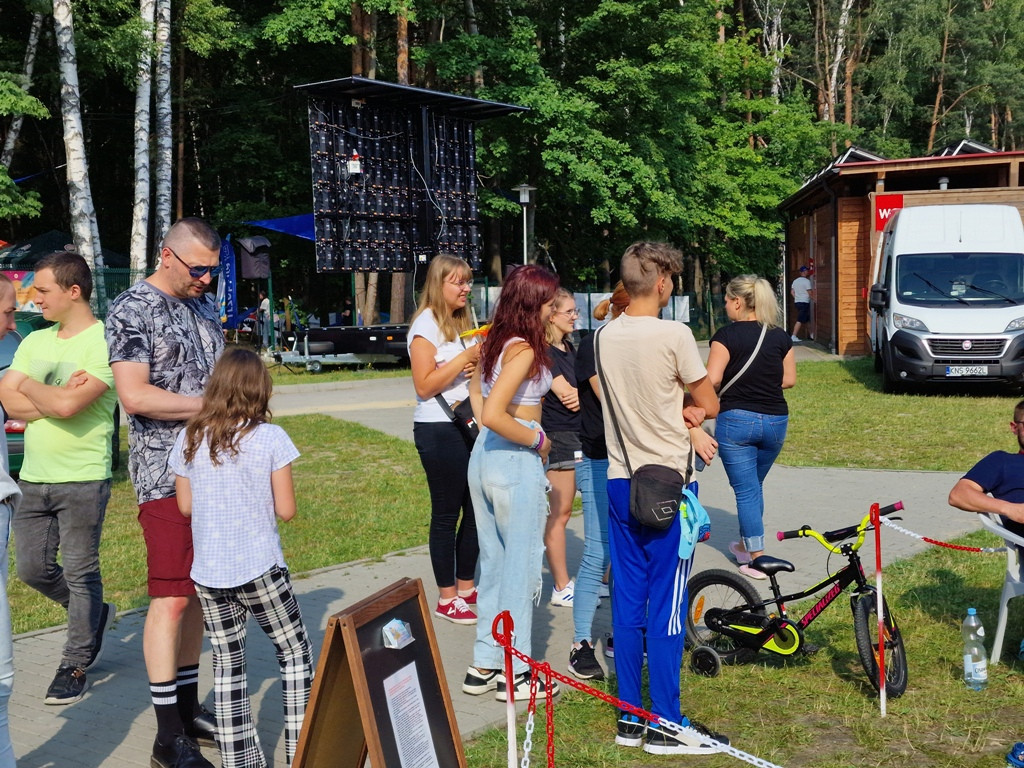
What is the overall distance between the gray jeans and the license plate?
44.7ft

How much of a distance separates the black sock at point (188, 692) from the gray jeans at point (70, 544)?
959 mm

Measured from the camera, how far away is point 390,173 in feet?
77.2

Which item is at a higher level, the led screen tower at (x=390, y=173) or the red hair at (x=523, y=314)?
the led screen tower at (x=390, y=173)

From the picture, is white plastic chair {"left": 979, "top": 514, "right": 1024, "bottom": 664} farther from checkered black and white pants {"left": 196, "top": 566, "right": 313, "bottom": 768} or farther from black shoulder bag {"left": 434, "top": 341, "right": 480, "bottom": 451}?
checkered black and white pants {"left": 196, "top": 566, "right": 313, "bottom": 768}

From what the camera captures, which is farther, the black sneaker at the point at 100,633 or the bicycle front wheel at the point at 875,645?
the black sneaker at the point at 100,633

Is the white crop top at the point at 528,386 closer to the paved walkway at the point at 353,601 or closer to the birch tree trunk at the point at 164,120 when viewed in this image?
the paved walkway at the point at 353,601

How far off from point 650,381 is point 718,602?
5.71ft

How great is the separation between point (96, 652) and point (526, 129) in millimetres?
27794

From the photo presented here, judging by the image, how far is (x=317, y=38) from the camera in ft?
94.3

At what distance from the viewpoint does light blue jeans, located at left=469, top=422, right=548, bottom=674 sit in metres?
4.97

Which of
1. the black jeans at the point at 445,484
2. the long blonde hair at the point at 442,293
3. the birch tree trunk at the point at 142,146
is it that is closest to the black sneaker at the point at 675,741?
the black jeans at the point at 445,484

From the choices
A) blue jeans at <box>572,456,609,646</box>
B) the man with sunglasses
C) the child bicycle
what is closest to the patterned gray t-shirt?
the man with sunglasses

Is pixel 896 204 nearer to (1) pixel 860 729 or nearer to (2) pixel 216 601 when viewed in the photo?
(1) pixel 860 729

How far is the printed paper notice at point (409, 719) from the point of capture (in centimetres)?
351
